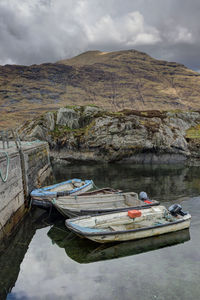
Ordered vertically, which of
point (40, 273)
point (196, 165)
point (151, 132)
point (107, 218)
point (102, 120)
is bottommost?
point (196, 165)

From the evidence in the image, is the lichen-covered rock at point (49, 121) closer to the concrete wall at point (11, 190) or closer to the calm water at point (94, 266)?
the concrete wall at point (11, 190)

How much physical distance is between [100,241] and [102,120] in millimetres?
43000

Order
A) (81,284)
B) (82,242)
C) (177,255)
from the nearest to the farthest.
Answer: (81,284), (177,255), (82,242)

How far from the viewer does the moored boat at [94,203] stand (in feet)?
51.3

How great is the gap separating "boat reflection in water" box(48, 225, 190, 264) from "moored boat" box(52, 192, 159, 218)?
173 centimetres

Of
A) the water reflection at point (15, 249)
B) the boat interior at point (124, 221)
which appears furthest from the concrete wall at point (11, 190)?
the boat interior at point (124, 221)

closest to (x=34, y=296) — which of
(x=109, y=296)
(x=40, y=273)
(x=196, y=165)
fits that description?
(x=40, y=273)

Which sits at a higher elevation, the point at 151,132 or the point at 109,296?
the point at 151,132

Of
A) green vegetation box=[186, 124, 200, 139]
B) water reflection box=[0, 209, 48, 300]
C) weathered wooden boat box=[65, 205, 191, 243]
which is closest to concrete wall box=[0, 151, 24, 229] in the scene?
water reflection box=[0, 209, 48, 300]

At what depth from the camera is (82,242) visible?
45.3 feet

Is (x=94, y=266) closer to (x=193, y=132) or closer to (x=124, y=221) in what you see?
(x=124, y=221)

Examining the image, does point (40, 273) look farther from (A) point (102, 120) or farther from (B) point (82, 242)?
(A) point (102, 120)

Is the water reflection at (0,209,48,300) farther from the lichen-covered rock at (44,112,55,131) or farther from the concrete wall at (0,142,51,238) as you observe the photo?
the lichen-covered rock at (44,112,55,131)

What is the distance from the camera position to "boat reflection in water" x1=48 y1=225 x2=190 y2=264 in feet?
40.5
